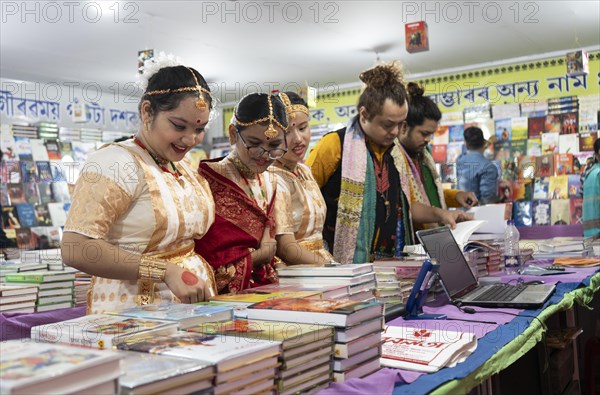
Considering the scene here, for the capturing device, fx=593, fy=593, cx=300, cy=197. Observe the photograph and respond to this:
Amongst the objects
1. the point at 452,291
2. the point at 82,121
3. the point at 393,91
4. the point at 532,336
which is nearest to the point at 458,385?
the point at 532,336

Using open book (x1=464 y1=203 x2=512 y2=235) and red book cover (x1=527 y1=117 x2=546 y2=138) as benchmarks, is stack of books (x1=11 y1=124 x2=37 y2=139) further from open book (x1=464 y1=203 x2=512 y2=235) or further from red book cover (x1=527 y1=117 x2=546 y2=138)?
red book cover (x1=527 y1=117 x2=546 y2=138)

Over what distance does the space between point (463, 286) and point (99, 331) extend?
1.51 meters

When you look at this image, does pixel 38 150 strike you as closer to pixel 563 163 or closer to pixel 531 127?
pixel 531 127

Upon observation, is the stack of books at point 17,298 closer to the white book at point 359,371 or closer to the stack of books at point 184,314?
the stack of books at point 184,314

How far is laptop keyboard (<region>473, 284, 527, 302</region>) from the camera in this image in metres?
2.00

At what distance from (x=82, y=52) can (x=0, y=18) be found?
1220 mm

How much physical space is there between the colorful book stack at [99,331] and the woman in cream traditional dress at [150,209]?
365 mm

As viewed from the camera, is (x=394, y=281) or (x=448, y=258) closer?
(x=394, y=281)

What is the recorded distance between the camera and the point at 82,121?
7.78 m

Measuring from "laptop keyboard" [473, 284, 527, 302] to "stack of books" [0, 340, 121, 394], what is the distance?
151cm

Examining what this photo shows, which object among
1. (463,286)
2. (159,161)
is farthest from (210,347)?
(463,286)

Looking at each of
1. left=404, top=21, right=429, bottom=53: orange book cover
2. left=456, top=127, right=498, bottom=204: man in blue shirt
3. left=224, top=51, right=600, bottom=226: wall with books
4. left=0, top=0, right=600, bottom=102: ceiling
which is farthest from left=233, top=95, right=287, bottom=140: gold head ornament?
left=224, top=51, right=600, bottom=226: wall with books

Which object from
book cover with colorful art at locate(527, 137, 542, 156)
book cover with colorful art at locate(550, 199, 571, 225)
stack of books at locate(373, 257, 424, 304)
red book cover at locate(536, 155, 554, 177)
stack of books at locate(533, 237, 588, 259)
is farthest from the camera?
book cover with colorful art at locate(527, 137, 542, 156)

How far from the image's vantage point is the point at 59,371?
2.19ft
